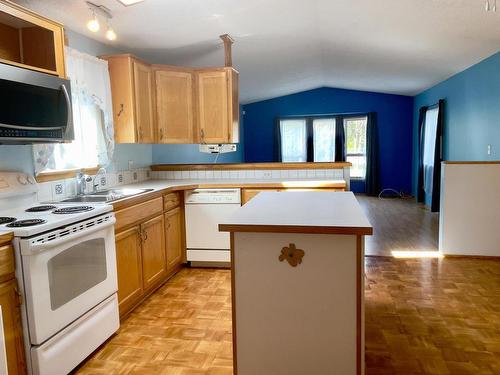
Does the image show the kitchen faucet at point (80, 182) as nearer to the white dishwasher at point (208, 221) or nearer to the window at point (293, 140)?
the white dishwasher at point (208, 221)

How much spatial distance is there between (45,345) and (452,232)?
3761 mm

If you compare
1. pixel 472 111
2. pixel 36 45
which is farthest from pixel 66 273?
pixel 472 111

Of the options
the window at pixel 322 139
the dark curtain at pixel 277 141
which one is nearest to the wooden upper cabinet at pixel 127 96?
the dark curtain at pixel 277 141

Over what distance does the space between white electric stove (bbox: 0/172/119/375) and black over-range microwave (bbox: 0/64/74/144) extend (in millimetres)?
410

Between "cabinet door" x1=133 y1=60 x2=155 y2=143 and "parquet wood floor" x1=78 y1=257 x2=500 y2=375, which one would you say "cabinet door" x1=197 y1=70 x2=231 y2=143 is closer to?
"cabinet door" x1=133 y1=60 x2=155 y2=143

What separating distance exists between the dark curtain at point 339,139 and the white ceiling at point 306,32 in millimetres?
2756

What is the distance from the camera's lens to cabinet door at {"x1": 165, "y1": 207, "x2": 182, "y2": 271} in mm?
3426

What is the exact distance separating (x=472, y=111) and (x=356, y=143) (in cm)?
390

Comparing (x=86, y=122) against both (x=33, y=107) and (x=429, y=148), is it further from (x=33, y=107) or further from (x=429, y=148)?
(x=429, y=148)

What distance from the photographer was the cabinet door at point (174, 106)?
3771 mm

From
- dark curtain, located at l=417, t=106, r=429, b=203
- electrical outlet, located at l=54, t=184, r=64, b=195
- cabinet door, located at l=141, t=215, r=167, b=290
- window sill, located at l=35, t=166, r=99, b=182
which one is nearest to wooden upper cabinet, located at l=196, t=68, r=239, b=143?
cabinet door, located at l=141, t=215, r=167, b=290

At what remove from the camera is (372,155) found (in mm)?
8625

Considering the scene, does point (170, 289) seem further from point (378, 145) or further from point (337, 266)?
point (378, 145)

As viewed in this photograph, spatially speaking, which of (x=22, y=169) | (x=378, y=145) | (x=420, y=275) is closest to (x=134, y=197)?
(x=22, y=169)
